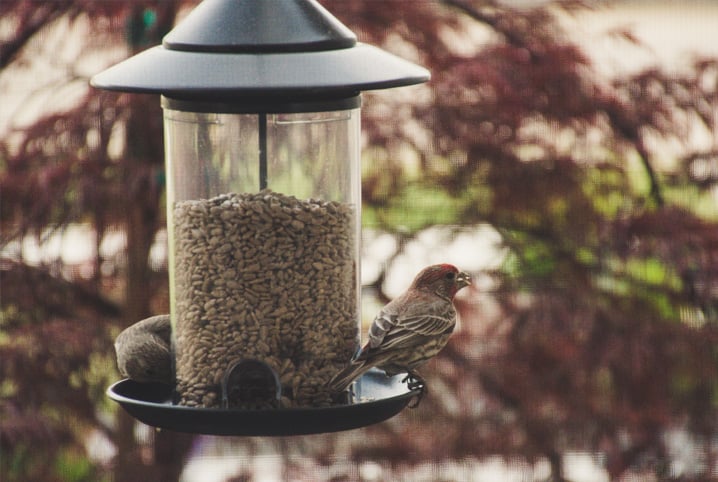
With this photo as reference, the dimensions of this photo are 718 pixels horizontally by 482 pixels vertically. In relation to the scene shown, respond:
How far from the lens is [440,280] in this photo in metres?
3.37

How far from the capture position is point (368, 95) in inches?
189

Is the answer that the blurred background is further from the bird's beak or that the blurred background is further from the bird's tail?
the bird's tail

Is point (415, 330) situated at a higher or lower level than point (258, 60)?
lower

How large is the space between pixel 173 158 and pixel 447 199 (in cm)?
191

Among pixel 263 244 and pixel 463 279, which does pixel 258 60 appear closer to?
pixel 263 244

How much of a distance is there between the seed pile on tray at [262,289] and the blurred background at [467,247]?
1.63m

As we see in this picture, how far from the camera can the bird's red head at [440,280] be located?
336 cm

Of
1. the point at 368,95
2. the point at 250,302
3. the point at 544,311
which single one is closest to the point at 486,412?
the point at 544,311

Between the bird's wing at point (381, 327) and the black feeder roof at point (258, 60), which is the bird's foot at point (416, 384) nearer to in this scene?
the bird's wing at point (381, 327)

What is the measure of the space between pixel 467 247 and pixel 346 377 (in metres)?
2.07

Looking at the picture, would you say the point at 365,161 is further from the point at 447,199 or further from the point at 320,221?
the point at 320,221

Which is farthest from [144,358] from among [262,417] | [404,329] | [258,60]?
[258,60]

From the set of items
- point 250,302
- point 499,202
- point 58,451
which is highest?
point 250,302

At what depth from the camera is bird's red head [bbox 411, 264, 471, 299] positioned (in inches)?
132
